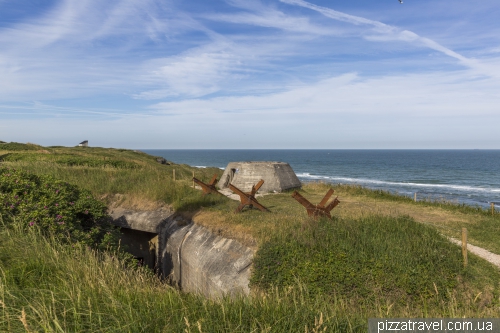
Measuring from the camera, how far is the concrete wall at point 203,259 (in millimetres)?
11008

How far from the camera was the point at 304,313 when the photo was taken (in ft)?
15.0

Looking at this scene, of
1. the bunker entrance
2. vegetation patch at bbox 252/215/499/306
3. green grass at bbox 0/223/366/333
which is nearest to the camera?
green grass at bbox 0/223/366/333

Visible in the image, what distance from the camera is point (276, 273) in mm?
10352

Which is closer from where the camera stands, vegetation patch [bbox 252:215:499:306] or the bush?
the bush

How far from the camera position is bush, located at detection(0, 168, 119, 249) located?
8.41m

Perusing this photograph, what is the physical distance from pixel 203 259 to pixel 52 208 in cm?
506

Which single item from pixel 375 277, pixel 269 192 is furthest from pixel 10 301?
pixel 269 192

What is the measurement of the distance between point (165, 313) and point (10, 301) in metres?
1.75

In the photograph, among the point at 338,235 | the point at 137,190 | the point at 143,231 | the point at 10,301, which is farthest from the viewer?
the point at 137,190

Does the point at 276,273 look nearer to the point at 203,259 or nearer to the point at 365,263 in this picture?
the point at 365,263

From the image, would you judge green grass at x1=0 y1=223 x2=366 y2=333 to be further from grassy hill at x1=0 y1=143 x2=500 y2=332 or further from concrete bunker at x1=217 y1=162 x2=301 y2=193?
concrete bunker at x1=217 y1=162 x2=301 y2=193

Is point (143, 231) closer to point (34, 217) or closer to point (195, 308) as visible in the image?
point (34, 217)

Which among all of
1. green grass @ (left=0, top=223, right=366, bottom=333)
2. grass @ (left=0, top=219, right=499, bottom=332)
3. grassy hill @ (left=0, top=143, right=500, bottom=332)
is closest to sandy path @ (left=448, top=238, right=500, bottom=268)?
grassy hill @ (left=0, top=143, right=500, bottom=332)

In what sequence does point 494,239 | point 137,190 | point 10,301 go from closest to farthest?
point 10,301 < point 494,239 < point 137,190
